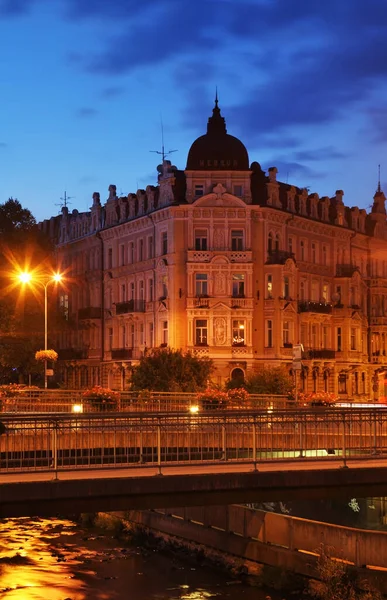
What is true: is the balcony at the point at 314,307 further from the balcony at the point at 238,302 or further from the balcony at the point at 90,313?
the balcony at the point at 90,313

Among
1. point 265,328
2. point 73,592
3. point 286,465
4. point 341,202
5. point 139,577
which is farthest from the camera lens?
point 341,202

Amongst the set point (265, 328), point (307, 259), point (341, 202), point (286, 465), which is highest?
point (341, 202)

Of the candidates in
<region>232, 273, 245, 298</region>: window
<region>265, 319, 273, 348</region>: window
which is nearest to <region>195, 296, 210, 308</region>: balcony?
<region>232, 273, 245, 298</region>: window

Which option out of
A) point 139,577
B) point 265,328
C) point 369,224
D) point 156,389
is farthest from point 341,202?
point 139,577

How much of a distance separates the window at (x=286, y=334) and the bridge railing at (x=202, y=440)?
47.1 m

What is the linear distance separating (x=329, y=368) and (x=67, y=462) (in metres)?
58.4

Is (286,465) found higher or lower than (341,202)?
lower

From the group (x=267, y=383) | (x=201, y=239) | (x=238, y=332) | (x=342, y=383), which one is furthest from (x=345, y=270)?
(x=267, y=383)

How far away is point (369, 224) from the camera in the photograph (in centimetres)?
9519

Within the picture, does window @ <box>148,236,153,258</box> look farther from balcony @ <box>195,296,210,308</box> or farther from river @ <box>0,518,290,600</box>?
river @ <box>0,518,290,600</box>

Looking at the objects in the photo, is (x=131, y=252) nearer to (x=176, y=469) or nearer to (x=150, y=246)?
(x=150, y=246)

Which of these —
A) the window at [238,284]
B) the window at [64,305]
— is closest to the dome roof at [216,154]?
the window at [238,284]

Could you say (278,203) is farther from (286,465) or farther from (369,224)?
(286,465)

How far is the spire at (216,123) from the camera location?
77.3 m
